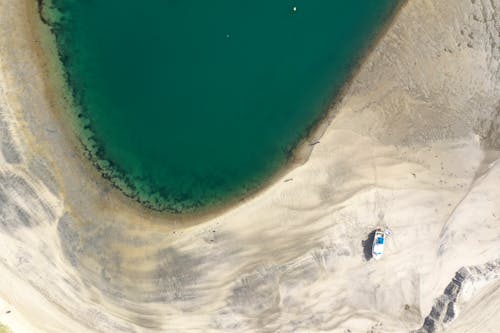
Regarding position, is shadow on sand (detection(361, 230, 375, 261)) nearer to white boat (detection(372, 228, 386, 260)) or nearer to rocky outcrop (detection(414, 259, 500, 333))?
white boat (detection(372, 228, 386, 260))

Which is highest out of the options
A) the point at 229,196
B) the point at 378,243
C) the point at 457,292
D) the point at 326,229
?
the point at 229,196

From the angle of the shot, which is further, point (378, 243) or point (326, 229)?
point (326, 229)

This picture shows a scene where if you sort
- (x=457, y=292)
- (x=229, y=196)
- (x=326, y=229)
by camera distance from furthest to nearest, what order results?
(x=229, y=196)
(x=326, y=229)
(x=457, y=292)

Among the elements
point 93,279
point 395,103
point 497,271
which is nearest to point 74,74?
point 93,279

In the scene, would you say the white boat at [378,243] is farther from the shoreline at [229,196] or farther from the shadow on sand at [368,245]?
the shoreline at [229,196]

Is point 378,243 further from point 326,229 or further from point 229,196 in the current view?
point 229,196

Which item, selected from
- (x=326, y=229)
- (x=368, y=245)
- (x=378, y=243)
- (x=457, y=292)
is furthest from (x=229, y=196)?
(x=457, y=292)

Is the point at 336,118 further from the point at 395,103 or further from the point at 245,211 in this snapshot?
the point at 245,211

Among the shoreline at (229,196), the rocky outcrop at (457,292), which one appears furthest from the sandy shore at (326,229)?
the shoreline at (229,196)
